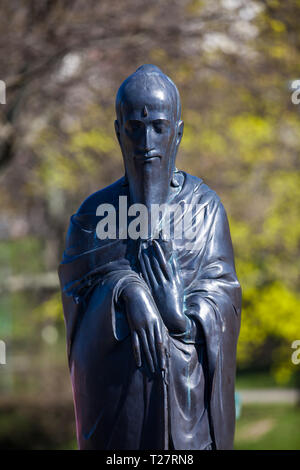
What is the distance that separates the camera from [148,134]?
3477mm

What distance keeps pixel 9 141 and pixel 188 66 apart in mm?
2780

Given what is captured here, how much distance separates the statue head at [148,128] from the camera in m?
3.46

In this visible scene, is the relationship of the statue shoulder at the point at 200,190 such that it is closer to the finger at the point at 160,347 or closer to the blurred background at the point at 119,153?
the finger at the point at 160,347

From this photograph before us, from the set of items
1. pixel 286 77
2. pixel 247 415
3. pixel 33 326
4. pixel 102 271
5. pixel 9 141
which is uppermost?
pixel 286 77

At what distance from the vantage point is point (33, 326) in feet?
55.2

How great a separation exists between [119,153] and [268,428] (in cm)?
599

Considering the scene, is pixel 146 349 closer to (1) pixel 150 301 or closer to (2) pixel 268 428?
(1) pixel 150 301

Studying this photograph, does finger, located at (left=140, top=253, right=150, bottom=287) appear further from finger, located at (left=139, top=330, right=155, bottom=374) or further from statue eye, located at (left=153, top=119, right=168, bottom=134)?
statue eye, located at (left=153, top=119, right=168, bottom=134)

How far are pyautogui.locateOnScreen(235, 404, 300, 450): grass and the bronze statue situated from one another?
29.1 feet

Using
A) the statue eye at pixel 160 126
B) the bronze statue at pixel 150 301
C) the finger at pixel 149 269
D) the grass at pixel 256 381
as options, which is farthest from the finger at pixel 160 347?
the grass at pixel 256 381

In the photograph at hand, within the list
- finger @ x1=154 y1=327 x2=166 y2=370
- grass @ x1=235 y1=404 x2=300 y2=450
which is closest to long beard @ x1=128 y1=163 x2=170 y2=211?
finger @ x1=154 y1=327 x2=166 y2=370

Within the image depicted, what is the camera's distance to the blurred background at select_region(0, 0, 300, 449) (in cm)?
815

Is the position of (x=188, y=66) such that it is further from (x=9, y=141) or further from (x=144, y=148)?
(x=144, y=148)
